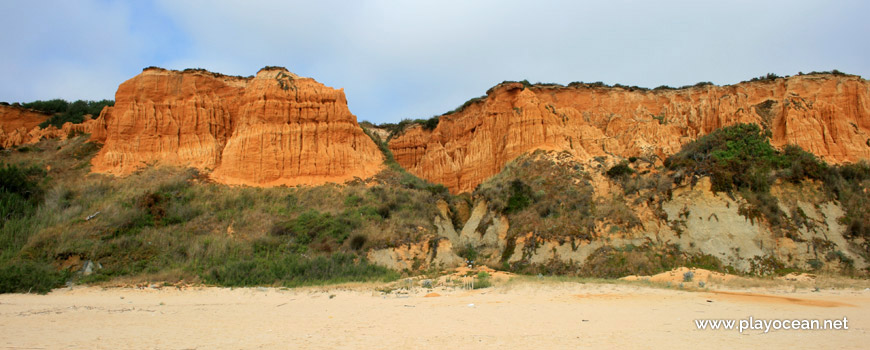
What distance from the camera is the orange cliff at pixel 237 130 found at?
93.0ft

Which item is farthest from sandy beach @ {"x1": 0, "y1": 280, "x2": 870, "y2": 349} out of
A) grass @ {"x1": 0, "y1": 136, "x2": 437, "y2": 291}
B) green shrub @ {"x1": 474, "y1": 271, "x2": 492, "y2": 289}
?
grass @ {"x1": 0, "y1": 136, "x2": 437, "y2": 291}

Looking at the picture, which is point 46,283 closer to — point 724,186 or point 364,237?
point 364,237

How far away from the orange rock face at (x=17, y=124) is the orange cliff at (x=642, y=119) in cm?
3023

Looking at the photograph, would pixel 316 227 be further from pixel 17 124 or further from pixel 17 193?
pixel 17 124

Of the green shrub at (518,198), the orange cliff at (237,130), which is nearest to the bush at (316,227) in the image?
the orange cliff at (237,130)

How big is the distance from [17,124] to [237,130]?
20.8 m

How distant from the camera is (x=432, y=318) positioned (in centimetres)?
999

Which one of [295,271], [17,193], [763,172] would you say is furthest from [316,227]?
[763,172]

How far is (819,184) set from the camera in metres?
22.3

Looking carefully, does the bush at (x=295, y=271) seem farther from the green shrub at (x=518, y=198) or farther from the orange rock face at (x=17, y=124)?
the orange rock face at (x=17, y=124)

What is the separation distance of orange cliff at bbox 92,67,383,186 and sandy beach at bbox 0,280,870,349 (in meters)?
13.7

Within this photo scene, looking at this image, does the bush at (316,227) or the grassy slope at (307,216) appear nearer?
the grassy slope at (307,216)

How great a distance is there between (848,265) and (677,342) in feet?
56.8

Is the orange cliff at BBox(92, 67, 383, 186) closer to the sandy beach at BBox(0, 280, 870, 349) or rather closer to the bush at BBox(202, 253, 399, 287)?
the bush at BBox(202, 253, 399, 287)
